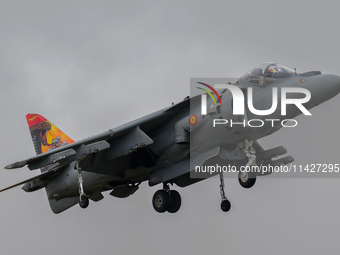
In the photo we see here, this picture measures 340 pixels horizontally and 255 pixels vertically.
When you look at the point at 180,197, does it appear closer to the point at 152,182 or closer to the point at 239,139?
the point at 152,182

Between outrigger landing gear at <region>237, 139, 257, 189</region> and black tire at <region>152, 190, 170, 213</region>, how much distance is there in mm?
2856

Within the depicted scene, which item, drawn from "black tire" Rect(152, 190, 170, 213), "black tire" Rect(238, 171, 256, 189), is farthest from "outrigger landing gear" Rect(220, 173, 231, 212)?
"black tire" Rect(152, 190, 170, 213)

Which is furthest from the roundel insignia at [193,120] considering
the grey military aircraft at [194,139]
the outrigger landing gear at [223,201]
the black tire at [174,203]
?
the black tire at [174,203]

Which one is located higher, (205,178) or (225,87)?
(225,87)

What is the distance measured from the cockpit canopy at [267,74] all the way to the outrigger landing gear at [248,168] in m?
2.06

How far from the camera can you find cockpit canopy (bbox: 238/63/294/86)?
1576 centimetres

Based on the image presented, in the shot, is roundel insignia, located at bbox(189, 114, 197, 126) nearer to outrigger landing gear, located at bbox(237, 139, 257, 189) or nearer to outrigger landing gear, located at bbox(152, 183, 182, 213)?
outrigger landing gear, located at bbox(237, 139, 257, 189)

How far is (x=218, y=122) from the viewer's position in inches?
643

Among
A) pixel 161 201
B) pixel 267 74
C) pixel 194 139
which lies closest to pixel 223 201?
pixel 161 201

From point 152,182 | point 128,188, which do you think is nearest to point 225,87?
point 152,182

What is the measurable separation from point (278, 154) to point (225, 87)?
10.4 feet

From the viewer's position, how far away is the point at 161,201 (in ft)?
61.5

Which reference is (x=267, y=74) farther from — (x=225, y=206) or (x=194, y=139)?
→ (x=225, y=206)

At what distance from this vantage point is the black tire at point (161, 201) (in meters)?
18.6
